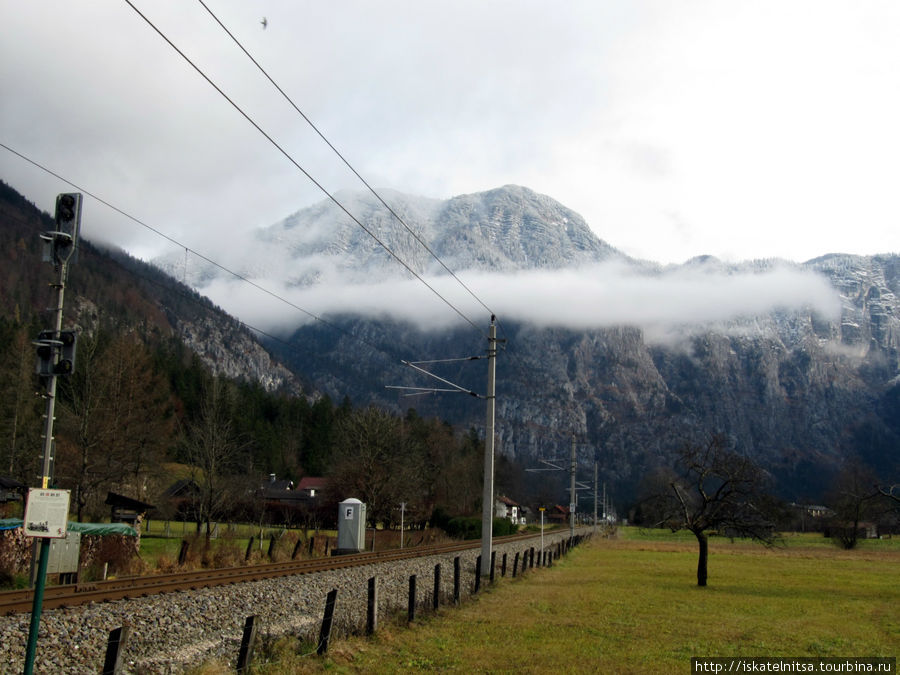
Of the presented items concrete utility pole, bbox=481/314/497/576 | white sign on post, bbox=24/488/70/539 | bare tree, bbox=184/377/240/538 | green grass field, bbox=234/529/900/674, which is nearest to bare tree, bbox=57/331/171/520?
bare tree, bbox=184/377/240/538

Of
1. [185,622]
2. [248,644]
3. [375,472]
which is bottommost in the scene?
[185,622]

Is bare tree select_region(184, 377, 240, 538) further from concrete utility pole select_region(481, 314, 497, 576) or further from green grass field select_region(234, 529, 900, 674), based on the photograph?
green grass field select_region(234, 529, 900, 674)

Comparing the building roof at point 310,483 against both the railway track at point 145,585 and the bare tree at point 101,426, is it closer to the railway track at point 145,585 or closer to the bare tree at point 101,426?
the bare tree at point 101,426

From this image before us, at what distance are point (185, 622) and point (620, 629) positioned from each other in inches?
372

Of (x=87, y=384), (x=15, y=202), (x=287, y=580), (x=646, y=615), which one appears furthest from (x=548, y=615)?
(x=15, y=202)

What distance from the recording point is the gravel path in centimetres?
1184

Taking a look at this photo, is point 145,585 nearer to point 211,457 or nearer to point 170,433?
point 211,457

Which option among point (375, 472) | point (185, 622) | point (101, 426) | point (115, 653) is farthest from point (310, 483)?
point (115, 653)

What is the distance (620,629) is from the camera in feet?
57.8

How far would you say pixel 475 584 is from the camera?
23906mm

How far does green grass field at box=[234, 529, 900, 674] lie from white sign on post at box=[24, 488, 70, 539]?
3.96 m

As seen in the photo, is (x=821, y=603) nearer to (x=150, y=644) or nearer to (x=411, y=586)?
(x=411, y=586)

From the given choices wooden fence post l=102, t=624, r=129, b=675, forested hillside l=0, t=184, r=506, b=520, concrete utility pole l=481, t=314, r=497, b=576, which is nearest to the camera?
wooden fence post l=102, t=624, r=129, b=675

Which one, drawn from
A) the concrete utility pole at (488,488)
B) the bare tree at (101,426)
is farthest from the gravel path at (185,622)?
the bare tree at (101,426)
